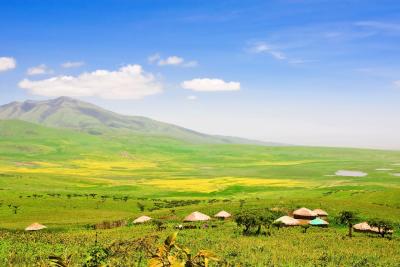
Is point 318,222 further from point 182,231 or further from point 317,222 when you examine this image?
point 182,231

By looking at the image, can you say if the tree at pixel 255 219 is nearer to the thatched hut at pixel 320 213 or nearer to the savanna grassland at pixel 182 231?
the savanna grassland at pixel 182 231

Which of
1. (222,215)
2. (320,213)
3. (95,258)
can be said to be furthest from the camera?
(222,215)

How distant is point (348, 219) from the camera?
53938 mm

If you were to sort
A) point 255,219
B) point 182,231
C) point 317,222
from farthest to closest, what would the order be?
1. point 317,222
2. point 182,231
3. point 255,219

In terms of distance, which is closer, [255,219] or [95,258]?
[95,258]

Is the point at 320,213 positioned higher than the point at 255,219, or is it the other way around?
the point at 255,219

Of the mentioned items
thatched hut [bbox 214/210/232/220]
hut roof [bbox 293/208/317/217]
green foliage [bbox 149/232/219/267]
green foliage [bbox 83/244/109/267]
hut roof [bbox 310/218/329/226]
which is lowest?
thatched hut [bbox 214/210/232/220]

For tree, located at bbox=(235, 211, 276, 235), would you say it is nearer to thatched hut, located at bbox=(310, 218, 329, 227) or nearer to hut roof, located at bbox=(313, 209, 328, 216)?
thatched hut, located at bbox=(310, 218, 329, 227)

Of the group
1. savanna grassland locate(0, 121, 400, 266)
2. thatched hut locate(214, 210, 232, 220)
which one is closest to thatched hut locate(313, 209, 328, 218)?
savanna grassland locate(0, 121, 400, 266)

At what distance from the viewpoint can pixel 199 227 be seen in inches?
2302

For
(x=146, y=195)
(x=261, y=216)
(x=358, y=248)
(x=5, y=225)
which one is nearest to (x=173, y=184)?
(x=146, y=195)

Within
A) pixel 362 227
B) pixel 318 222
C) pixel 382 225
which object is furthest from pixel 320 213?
pixel 382 225

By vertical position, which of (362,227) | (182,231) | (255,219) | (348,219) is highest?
(255,219)

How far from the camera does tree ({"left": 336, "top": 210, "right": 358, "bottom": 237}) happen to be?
52.9 metres
